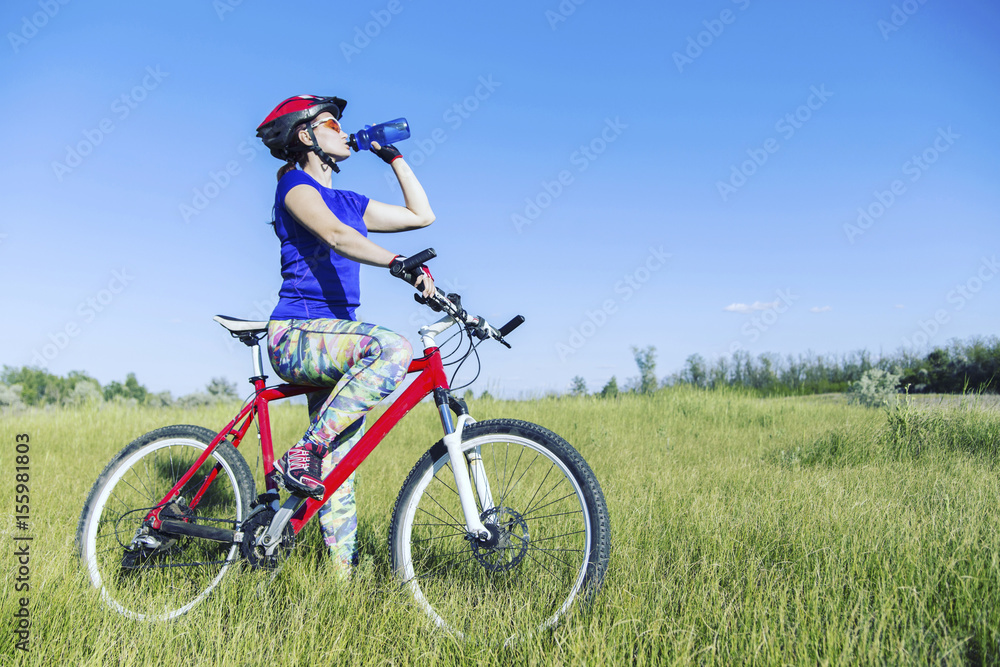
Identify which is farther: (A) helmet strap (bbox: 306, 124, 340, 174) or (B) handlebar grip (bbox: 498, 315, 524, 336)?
(A) helmet strap (bbox: 306, 124, 340, 174)

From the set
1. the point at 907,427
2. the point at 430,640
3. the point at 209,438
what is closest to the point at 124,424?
the point at 209,438

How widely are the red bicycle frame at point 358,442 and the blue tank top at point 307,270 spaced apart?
17.0 inches

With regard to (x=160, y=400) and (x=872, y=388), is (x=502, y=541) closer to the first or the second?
(x=872, y=388)

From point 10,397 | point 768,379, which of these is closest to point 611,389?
point 768,379

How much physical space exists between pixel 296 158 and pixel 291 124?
165mm

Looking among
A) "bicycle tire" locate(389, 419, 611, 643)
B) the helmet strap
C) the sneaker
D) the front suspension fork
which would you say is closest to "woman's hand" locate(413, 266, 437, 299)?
the front suspension fork

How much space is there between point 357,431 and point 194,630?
1111 millimetres

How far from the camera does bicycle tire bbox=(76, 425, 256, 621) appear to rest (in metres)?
2.88

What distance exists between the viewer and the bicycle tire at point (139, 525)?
113 inches

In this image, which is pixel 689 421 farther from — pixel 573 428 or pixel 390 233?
pixel 390 233

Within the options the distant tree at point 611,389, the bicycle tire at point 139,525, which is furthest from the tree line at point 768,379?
the bicycle tire at point 139,525

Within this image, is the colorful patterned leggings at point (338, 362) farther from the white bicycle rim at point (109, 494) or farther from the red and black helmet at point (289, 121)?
the red and black helmet at point (289, 121)

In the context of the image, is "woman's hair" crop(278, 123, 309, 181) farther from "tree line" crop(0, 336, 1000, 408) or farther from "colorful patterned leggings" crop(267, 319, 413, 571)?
"tree line" crop(0, 336, 1000, 408)

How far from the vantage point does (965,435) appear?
5141 mm
